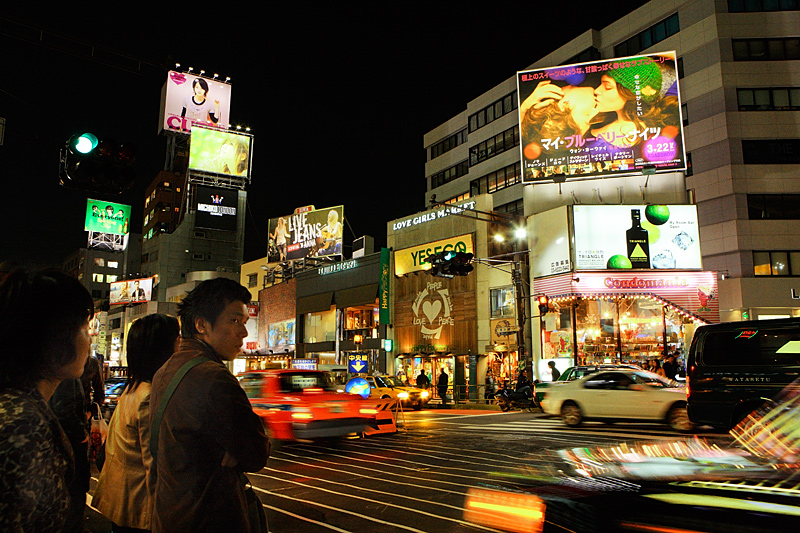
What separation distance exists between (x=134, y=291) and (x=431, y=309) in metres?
52.5

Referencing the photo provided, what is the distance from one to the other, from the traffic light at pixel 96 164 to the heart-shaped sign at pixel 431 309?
26072mm

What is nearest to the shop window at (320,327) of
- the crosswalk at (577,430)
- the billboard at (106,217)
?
the crosswalk at (577,430)

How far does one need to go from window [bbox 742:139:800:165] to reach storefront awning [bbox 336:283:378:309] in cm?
2303

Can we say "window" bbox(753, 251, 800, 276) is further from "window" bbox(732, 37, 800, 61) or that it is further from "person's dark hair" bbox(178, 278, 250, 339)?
"person's dark hair" bbox(178, 278, 250, 339)

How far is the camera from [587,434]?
13484mm

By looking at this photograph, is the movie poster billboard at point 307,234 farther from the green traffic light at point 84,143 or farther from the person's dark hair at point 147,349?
the person's dark hair at point 147,349

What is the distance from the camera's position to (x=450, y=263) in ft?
64.4

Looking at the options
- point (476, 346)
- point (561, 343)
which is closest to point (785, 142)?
point (561, 343)

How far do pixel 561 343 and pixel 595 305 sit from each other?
245cm

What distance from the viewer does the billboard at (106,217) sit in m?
75.6

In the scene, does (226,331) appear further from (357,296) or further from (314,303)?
(314,303)

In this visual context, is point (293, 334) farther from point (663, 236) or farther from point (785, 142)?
point (785, 142)

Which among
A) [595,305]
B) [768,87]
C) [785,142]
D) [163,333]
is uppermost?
[768,87]

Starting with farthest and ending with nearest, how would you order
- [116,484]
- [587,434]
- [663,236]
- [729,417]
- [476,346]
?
[476,346], [663,236], [587,434], [729,417], [116,484]
